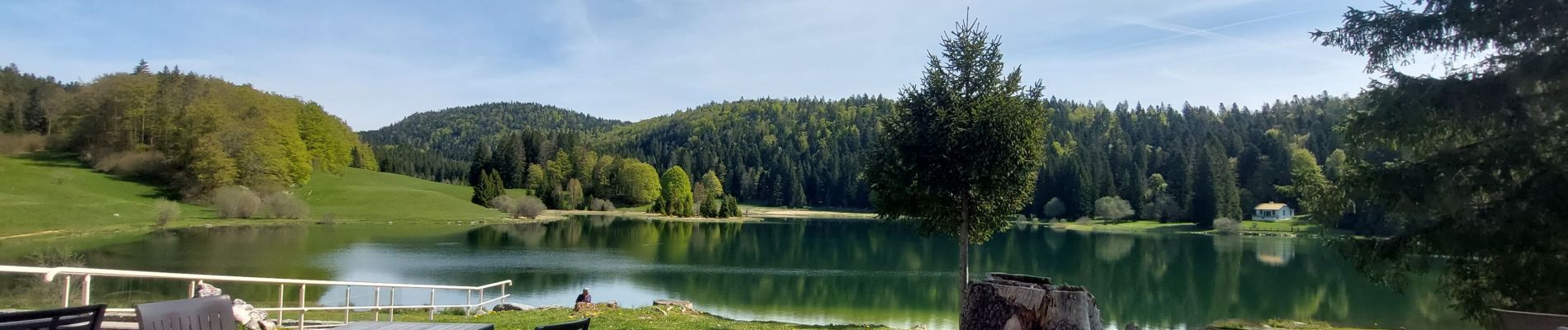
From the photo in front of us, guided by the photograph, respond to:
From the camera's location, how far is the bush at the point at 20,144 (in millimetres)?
68000

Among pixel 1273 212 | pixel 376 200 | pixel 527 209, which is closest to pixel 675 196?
pixel 527 209

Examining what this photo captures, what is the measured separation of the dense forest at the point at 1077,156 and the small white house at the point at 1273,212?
7.91 ft

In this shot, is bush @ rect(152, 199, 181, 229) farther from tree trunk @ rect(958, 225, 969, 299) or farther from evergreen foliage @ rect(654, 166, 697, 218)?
tree trunk @ rect(958, 225, 969, 299)

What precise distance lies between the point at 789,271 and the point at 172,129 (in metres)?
60.6

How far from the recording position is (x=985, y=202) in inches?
535

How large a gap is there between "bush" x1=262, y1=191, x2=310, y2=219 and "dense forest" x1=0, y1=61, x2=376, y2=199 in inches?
85.6

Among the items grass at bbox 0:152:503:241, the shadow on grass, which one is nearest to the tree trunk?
grass at bbox 0:152:503:241

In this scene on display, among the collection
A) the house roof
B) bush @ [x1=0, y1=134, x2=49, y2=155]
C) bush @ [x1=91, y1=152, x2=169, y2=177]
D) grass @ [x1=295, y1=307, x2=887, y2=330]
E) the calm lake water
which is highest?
bush @ [x1=0, y1=134, x2=49, y2=155]

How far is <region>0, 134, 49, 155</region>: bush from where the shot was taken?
223 feet

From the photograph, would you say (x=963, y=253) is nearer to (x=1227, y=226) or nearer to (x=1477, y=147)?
(x=1477, y=147)

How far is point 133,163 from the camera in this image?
6556cm

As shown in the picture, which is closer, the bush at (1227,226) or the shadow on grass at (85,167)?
the shadow on grass at (85,167)

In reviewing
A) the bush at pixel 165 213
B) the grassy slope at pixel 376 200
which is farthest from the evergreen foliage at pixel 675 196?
the bush at pixel 165 213

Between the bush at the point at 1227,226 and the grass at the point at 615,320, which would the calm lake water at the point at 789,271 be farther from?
the bush at the point at 1227,226
